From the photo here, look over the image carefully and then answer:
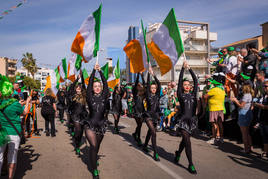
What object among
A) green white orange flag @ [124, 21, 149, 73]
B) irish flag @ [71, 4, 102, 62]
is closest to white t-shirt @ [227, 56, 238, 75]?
green white orange flag @ [124, 21, 149, 73]

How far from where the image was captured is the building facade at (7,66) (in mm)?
73938

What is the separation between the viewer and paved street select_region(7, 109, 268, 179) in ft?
15.6

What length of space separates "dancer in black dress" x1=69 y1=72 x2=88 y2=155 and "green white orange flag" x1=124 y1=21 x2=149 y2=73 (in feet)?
6.01

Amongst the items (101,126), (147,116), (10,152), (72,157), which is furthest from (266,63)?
(10,152)

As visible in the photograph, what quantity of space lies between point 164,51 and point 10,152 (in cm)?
446

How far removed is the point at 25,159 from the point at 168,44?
16.0 ft

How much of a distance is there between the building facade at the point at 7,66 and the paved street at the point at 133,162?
246 feet

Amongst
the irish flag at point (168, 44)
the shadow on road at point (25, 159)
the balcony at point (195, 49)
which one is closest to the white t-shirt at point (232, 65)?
the irish flag at point (168, 44)

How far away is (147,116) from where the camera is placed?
6086 mm

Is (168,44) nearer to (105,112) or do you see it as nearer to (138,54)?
(138,54)

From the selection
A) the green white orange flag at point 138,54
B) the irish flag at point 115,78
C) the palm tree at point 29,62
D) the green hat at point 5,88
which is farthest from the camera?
the palm tree at point 29,62

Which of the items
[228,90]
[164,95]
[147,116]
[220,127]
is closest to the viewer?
[147,116]

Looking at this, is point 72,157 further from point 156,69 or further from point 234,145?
point 156,69

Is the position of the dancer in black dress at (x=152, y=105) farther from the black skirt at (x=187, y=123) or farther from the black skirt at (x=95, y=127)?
the black skirt at (x=95, y=127)
